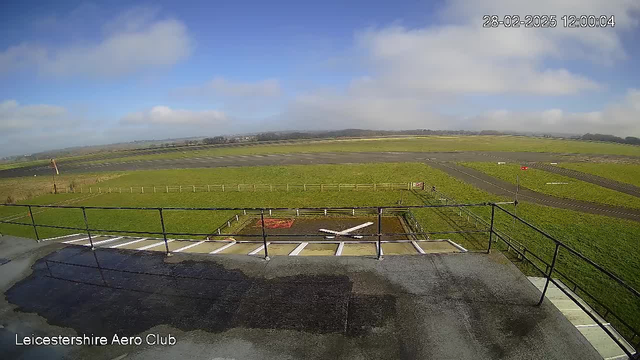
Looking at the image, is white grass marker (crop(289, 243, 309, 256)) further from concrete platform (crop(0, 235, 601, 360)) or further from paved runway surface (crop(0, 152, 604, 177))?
paved runway surface (crop(0, 152, 604, 177))

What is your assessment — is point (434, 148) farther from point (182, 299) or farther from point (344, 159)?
point (182, 299)

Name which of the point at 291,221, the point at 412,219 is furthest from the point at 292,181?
the point at 412,219

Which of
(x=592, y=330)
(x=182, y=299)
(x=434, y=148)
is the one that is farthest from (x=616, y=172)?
(x=182, y=299)

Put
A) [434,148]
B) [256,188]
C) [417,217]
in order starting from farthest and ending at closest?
[434,148]
[256,188]
[417,217]

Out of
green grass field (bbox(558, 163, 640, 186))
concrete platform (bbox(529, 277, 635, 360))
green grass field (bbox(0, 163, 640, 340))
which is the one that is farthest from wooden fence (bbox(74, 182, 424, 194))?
green grass field (bbox(558, 163, 640, 186))

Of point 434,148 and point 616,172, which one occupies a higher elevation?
point 434,148

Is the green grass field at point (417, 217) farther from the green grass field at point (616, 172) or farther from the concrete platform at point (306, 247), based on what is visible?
the green grass field at point (616, 172)
